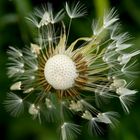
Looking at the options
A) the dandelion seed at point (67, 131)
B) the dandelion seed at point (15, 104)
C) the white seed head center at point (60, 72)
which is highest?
the white seed head center at point (60, 72)

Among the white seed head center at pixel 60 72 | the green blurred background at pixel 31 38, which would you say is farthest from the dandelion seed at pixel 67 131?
the green blurred background at pixel 31 38

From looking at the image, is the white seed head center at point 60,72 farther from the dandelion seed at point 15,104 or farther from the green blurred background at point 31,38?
the green blurred background at point 31,38

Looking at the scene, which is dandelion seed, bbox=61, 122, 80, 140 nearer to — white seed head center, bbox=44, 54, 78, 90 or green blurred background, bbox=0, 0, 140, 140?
white seed head center, bbox=44, 54, 78, 90

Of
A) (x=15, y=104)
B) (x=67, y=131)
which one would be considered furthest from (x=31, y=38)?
(x=67, y=131)

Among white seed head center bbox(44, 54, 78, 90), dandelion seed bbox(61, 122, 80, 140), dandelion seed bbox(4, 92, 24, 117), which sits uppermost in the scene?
white seed head center bbox(44, 54, 78, 90)

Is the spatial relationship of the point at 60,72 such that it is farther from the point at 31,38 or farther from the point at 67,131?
the point at 31,38

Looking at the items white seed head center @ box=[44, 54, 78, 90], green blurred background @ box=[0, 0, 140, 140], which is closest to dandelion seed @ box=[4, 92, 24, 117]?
white seed head center @ box=[44, 54, 78, 90]
